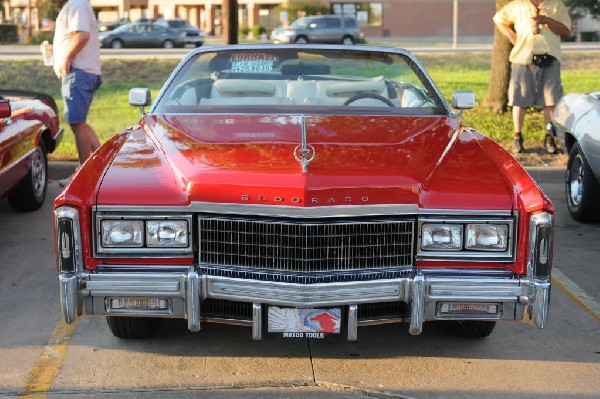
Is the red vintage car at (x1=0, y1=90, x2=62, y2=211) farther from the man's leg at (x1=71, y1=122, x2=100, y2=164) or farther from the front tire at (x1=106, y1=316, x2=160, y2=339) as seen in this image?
the front tire at (x1=106, y1=316, x2=160, y2=339)

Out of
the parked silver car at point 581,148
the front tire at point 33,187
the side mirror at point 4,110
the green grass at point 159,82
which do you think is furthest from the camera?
the green grass at point 159,82

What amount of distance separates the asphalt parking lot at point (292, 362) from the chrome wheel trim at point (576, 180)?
A: 223 cm

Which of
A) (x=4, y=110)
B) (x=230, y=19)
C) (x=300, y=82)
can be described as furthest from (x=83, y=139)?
(x=230, y=19)

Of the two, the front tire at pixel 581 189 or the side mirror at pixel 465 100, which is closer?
the side mirror at pixel 465 100

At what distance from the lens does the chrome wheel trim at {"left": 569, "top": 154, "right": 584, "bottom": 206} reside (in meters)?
7.41

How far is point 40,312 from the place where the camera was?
5230 millimetres

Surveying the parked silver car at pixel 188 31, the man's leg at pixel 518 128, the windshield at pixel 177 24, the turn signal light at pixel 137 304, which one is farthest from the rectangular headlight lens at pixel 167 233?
the windshield at pixel 177 24

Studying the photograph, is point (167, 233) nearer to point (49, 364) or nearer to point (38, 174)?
point (49, 364)

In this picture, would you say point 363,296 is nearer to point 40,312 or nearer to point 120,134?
point 120,134

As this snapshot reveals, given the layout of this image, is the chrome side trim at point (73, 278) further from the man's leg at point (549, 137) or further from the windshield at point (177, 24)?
the windshield at point (177, 24)

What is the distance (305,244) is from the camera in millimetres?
3908

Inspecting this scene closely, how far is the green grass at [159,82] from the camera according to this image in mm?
11062

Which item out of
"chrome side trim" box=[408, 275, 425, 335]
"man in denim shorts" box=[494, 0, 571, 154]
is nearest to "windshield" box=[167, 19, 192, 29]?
"man in denim shorts" box=[494, 0, 571, 154]

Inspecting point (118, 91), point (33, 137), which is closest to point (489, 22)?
point (118, 91)
